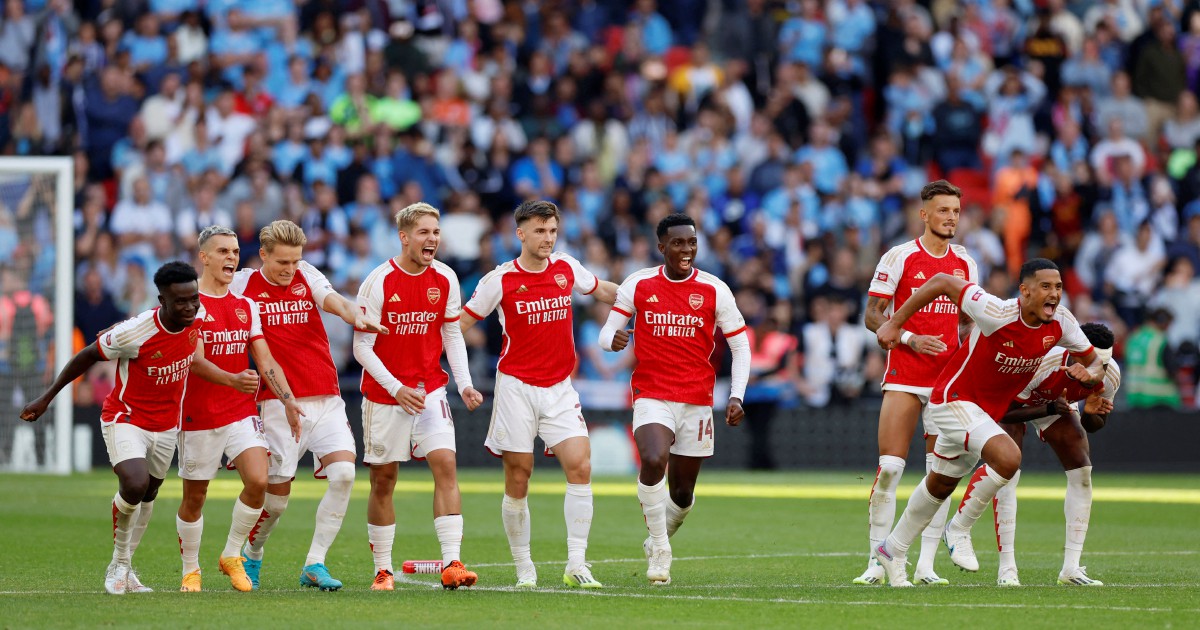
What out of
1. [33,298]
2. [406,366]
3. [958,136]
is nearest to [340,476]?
[406,366]

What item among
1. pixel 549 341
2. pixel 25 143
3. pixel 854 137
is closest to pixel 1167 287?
pixel 854 137

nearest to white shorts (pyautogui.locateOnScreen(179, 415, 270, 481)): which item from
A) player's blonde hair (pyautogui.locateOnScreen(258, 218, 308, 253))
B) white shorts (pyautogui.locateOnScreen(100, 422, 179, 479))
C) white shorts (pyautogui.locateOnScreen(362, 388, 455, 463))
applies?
white shorts (pyautogui.locateOnScreen(100, 422, 179, 479))

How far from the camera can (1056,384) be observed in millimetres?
11250

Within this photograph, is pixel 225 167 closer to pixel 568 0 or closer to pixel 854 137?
pixel 568 0

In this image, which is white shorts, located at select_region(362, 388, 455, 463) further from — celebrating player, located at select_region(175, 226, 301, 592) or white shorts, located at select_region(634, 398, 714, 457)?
white shorts, located at select_region(634, 398, 714, 457)

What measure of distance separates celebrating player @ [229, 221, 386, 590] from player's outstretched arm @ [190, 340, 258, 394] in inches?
22.9

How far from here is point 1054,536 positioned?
14.5 meters

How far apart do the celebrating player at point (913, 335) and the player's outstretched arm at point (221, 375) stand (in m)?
4.12

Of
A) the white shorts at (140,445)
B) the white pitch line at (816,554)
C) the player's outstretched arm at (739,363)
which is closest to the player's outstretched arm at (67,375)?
the white shorts at (140,445)

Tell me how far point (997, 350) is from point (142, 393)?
5.32 m

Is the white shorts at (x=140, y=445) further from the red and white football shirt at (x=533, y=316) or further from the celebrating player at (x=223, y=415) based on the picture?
the red and white football shirt at (x=533, y=316)

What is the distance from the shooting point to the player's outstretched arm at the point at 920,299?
418 inches

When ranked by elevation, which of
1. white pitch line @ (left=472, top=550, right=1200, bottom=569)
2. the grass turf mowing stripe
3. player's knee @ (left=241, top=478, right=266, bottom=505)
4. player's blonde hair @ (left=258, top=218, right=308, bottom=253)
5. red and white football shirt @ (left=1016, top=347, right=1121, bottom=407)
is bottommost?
the grass turf mowing stripe

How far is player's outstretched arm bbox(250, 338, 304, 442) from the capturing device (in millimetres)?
10727
